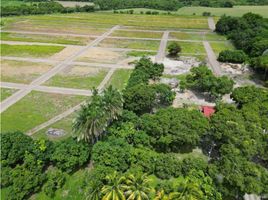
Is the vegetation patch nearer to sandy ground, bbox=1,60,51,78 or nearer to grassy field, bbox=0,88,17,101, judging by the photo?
sandy ground, bbox=1,60,51,78

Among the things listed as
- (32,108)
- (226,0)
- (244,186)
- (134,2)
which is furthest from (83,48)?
(226,0)

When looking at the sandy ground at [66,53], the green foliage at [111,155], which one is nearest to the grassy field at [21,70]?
the sandy ground at [66,53]

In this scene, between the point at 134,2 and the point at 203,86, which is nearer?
the point at 203,86

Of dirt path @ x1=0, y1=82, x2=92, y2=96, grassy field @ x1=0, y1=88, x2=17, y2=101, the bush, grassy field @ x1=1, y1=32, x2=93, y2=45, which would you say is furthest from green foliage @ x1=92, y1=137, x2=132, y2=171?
grassy field @ x1=1, y1=32, x2=93, y2=45

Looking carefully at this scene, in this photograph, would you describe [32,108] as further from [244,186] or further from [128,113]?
[244,186]

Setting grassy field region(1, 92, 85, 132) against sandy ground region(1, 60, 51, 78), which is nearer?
grassy field region(1, 92, 85, 132)

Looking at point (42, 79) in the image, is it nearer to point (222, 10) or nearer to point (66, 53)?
point (66, 53)

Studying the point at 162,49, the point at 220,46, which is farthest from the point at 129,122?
the point at 220,46
